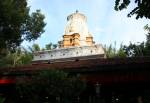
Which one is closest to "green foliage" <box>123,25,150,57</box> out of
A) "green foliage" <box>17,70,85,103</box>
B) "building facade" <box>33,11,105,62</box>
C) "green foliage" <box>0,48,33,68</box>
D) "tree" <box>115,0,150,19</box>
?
"building facade" <box>33,11,105,62</box>

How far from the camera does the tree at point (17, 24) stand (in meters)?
20.3

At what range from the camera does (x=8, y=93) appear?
18969mm

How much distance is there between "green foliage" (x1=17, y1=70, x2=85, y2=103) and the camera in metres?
14.3

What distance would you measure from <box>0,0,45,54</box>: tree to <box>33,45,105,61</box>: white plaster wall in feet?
57.4

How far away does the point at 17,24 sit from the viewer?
21281 millimetres

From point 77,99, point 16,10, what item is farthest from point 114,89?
point 16,10

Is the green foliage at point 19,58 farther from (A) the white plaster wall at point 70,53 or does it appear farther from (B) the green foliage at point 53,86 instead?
(B) the green foliage at point 53,86

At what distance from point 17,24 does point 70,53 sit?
22167 millimetres

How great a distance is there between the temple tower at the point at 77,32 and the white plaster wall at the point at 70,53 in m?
7.04

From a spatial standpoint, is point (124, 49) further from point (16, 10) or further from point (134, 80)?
point (134, 80)

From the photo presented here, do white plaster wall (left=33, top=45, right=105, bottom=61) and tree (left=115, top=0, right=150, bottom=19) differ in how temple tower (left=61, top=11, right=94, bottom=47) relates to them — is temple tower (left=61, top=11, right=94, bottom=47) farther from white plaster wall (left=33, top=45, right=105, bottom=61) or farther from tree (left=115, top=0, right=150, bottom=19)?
tree (left=115, top=0, right=150, bottom=19)

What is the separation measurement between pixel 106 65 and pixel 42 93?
3168mm

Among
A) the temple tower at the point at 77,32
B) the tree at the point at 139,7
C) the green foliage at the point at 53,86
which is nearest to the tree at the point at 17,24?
the green foliage at the point at 53,86

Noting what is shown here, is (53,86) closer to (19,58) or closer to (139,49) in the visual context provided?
(139,49)
